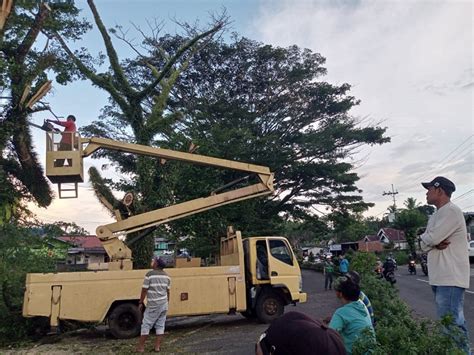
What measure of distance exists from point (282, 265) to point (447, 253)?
7459 millimetres

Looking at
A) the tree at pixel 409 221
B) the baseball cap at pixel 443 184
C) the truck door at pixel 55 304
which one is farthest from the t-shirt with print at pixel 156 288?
the tree at pixel 409 221

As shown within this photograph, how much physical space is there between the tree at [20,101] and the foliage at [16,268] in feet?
2.93

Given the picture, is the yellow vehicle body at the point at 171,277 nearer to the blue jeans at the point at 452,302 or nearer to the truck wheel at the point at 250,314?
the truck wheel at the point at 250,314

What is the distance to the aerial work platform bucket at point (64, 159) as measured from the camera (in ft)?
31.0

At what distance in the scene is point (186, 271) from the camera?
10023mm

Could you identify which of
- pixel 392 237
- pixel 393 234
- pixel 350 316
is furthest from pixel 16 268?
pixel 393 234

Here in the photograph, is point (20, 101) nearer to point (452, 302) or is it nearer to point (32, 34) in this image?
point (32, 34)

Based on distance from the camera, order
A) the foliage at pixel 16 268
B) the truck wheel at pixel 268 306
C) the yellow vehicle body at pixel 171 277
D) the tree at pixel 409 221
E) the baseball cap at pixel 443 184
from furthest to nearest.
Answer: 1. the tree at pixel 409 221
2. the truck wheel at pixel 268 306
3. the foliage at pixel 16 268
4. the yellow vehicle body at pixel 171 277
5. the baseball cap at pixel 443 184

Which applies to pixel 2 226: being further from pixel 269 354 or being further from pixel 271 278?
pixel 269 354

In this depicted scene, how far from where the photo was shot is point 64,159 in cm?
955

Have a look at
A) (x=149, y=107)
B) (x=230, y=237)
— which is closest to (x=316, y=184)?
(x=149, y=107)

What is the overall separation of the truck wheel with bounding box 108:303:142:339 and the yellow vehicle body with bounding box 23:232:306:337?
0.07ft

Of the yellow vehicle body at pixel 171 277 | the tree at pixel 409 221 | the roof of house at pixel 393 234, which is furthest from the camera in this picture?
the roof of house at pixel 393 234

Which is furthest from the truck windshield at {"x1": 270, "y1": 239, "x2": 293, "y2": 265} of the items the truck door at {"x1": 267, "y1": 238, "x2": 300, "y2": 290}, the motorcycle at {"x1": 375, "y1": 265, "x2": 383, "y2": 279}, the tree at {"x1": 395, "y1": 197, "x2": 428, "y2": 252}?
the tree at {"x1": 395, "y1": 197, "x2": 428, "y2": 252}
